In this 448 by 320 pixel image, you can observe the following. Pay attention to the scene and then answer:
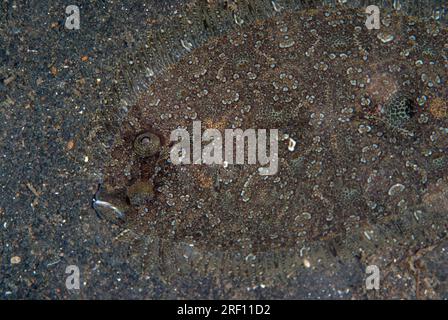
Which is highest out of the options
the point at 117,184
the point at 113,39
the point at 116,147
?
the point at 113,39

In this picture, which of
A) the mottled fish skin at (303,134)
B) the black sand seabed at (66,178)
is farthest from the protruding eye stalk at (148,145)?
the black sand seabed at (66,178)

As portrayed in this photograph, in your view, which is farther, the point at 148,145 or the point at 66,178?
the point at 66,178

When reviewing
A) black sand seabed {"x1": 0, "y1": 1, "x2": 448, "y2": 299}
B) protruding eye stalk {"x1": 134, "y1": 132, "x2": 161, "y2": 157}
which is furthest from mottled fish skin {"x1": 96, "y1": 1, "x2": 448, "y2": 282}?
black sand seabed {"x1": 0, "y1": 1, "x2": 448, "y2": 299}

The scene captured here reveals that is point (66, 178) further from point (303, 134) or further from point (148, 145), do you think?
point (303, 134)

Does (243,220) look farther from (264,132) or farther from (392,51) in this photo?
(392,51)

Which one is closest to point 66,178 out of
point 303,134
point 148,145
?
point 148,145

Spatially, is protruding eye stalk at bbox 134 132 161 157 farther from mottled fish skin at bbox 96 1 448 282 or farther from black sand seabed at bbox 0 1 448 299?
black sand seabed at bbox 0 1 448 299
